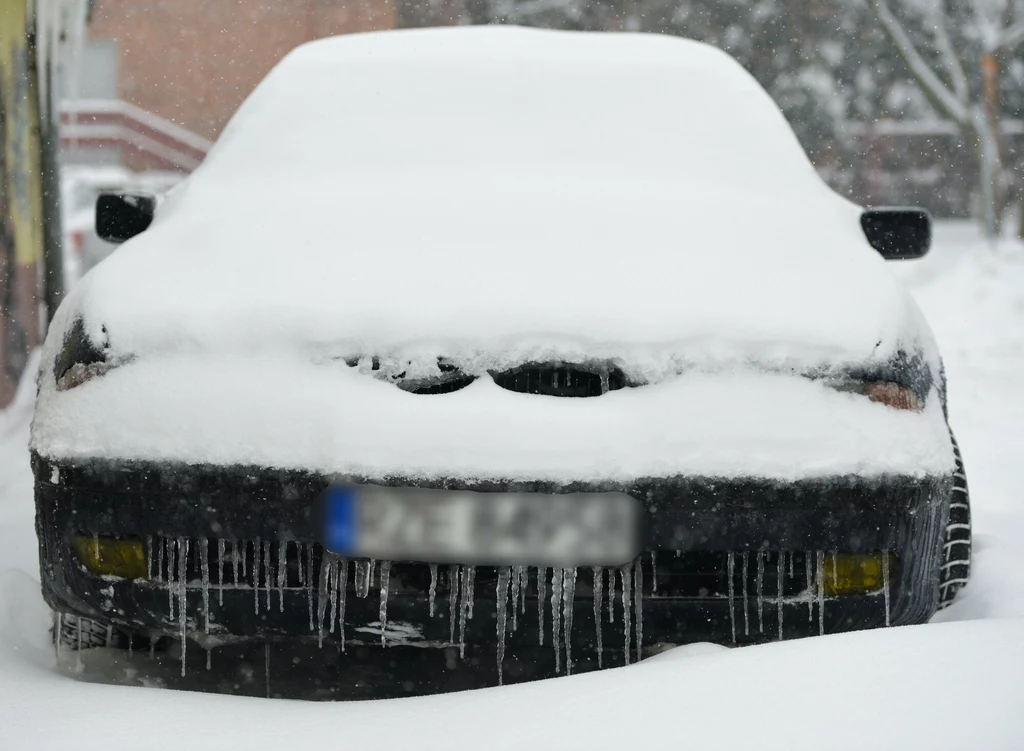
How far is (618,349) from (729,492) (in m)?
0.29

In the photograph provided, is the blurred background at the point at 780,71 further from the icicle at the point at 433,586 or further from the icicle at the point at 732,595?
the icicle at the point at 732,595

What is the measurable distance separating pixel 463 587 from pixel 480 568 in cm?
4

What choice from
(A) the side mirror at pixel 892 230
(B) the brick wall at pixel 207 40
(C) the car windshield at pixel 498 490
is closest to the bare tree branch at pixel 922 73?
(B) the brick wall at pixel 207 40

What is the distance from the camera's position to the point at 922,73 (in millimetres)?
18984

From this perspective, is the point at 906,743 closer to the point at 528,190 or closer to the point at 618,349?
the point at 618,349

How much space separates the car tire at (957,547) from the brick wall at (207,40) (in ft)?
56.2

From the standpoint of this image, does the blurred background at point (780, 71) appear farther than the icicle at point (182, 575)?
Yes

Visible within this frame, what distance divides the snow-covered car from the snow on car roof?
0.4 inches

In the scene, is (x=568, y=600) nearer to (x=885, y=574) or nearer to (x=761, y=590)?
(x=761, y=590)

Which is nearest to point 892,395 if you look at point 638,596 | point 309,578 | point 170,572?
point 638,596

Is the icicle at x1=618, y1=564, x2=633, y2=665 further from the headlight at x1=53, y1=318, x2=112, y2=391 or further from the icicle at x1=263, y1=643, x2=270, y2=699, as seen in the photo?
the headlight at x1=53, y1=318, x2=112, y2=391

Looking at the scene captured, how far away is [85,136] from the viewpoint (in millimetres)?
22500

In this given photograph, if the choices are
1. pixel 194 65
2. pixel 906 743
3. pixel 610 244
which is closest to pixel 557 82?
pixel 610 244

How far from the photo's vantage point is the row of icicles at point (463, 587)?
184cm
